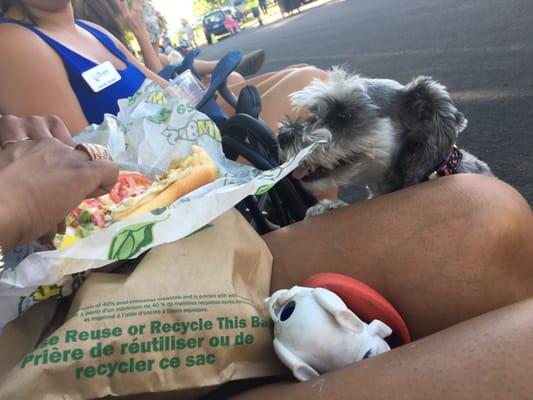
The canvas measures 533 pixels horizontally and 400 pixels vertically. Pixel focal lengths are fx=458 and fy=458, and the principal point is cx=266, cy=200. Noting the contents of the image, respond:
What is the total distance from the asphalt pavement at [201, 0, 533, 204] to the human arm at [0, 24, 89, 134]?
1.99m

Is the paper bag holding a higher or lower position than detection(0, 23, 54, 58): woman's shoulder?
A: lower

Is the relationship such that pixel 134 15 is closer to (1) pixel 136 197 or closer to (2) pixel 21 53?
(2) pixel 21 53

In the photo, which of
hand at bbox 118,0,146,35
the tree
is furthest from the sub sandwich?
the tree

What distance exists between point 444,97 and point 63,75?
1.34 metres

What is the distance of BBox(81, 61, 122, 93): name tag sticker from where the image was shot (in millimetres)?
1607

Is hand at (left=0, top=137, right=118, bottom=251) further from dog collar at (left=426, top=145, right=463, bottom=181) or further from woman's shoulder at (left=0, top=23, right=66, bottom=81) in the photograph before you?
dog collar at (left=426, top=145, right=463, bottom=181)

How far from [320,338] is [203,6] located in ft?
125

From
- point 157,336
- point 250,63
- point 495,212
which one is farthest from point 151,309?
point 250,63

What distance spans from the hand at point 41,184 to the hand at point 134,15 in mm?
2092

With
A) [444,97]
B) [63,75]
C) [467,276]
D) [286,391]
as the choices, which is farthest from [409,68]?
[286,391]

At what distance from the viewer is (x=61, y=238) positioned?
3.26 feet

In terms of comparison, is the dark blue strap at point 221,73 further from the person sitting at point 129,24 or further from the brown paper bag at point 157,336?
the person sitting at point 129,24

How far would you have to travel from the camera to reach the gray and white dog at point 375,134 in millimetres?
1594

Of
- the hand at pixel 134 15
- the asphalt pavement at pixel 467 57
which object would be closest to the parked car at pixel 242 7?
the asphalt pavement at pixel 467 57
